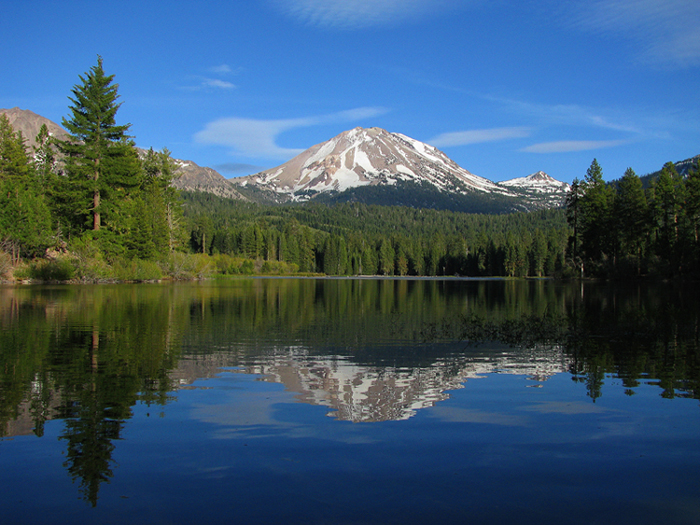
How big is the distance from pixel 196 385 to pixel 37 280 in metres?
51.1

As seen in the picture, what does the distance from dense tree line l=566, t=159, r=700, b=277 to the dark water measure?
65.4 meters

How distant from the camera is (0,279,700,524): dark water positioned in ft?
17.9

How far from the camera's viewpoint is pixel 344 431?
782 centimetres

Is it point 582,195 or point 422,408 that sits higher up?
point 582,195

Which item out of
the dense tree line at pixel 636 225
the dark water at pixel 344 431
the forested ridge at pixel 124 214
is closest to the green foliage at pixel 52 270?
the forested ridge at pixel 124 214

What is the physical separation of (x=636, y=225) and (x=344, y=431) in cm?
8581

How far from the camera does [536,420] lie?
8500mm

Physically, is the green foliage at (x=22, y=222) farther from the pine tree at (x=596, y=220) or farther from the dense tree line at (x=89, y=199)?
the pine tree at (x=596, y=220)

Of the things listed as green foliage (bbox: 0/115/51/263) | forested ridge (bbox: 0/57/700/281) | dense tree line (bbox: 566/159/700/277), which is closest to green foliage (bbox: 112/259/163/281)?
forested ridge (bbox: 0/57/700/281)

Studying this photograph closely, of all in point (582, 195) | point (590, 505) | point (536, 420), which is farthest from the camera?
point (582, 195)

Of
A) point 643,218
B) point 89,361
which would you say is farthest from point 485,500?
point 643,218

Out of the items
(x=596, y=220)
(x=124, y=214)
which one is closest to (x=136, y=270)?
(x=124, y=214)

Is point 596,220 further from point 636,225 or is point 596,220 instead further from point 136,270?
point 136,270

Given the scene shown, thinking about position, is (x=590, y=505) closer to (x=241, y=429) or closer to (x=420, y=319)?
(x=241, y=429)
